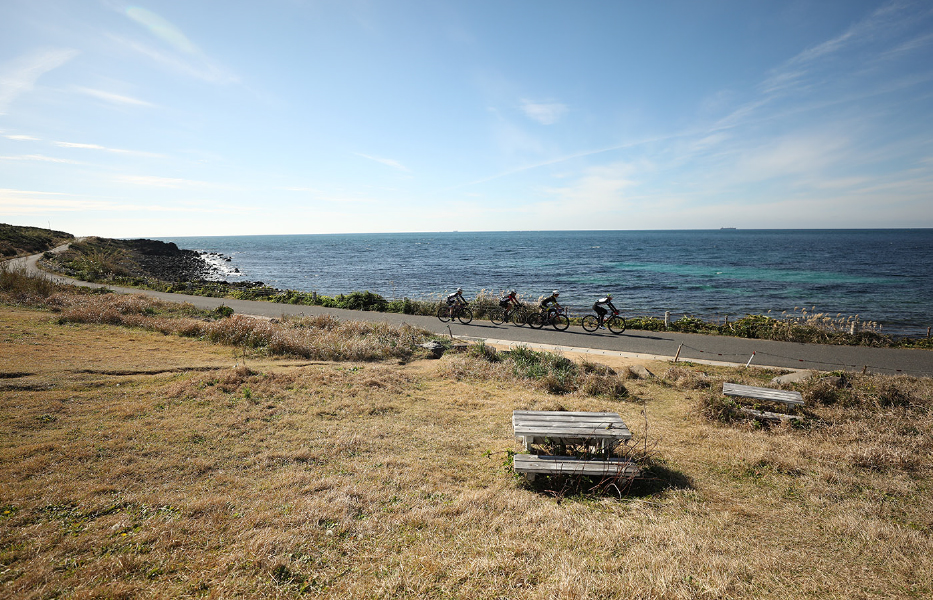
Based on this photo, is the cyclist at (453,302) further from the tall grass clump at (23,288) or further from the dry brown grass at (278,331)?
the tall grass clump at (23,288)

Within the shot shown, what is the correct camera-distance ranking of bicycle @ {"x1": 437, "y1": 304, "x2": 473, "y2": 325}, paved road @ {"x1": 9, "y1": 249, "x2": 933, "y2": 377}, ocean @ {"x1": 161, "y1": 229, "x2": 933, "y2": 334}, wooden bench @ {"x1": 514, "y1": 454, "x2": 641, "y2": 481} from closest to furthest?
wooden bench @ {"x1": 514, "y1": 454, "x2": 641, "y2": 481}, paved road @ {"x1": 9, "y1": 249, "x2": 933, "y2": 377}, bicycle @ {"x1": 437, "y1": 304, "x2": 473, "y2": 325}, ocean @ {"x1": 161, "y1": 229, "x2": 933, "y2": 334}

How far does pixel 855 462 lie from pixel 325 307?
23.8m

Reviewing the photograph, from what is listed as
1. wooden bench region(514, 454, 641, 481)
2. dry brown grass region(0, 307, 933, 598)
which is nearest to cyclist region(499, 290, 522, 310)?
dry brown grass region(0, 307, 933, 598)

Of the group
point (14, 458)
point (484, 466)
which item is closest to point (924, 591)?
point (484, 466)

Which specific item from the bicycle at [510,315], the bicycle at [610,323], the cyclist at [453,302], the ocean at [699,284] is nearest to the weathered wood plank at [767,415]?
the bicycle at [610,323]

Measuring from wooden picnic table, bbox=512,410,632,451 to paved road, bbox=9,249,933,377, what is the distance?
8608 mm

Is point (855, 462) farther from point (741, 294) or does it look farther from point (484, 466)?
point (741, 294)

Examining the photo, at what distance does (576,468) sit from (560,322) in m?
14.3

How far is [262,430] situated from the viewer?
737cm

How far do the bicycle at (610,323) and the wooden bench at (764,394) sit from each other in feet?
31.8

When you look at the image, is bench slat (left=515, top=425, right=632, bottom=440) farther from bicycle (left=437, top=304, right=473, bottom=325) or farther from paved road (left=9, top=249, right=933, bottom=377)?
bicycle (left=437, top=304, right=473, bottom=325)

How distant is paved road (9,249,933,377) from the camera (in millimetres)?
14109

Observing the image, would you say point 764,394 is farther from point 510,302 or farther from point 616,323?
point 510,302

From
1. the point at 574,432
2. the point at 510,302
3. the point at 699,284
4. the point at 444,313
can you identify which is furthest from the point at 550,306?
the point at 699,284
